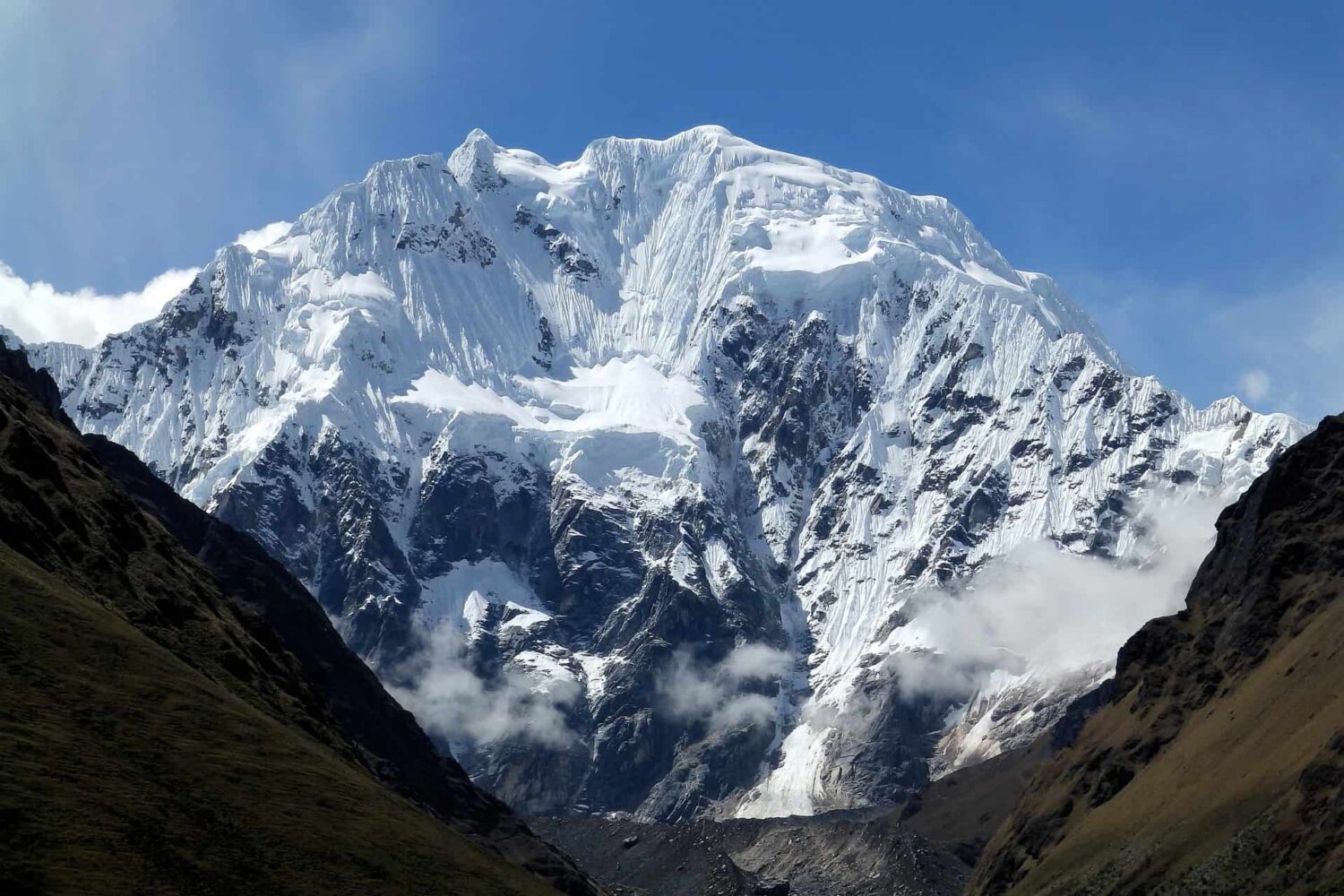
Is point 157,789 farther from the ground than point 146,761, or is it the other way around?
point 146,761

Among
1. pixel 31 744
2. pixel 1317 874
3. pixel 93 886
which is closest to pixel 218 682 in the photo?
pixel 31 744

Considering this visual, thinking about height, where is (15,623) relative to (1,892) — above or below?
above

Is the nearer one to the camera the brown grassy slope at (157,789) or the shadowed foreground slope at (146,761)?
the brown grassy slope at (157,789)

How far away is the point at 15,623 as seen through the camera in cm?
13888

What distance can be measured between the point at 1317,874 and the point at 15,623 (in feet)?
400

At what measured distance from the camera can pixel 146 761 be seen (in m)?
131

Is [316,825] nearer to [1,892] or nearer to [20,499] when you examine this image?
[1,892]

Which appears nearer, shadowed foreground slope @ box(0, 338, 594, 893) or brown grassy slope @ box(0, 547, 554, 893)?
brown grassy slope @ box(0, 547, 554, 893)

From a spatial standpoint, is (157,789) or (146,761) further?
(146,761)

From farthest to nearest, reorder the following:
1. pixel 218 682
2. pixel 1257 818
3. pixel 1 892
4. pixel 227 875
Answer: pixel 1257 818
pixel 218 682
pixel 227 875
pixel 1 892

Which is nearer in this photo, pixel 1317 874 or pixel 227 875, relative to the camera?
pixel 227 875

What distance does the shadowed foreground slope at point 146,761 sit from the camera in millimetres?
115875

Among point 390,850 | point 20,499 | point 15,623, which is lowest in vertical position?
point 390,850

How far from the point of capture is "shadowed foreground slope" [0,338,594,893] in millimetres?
115875
